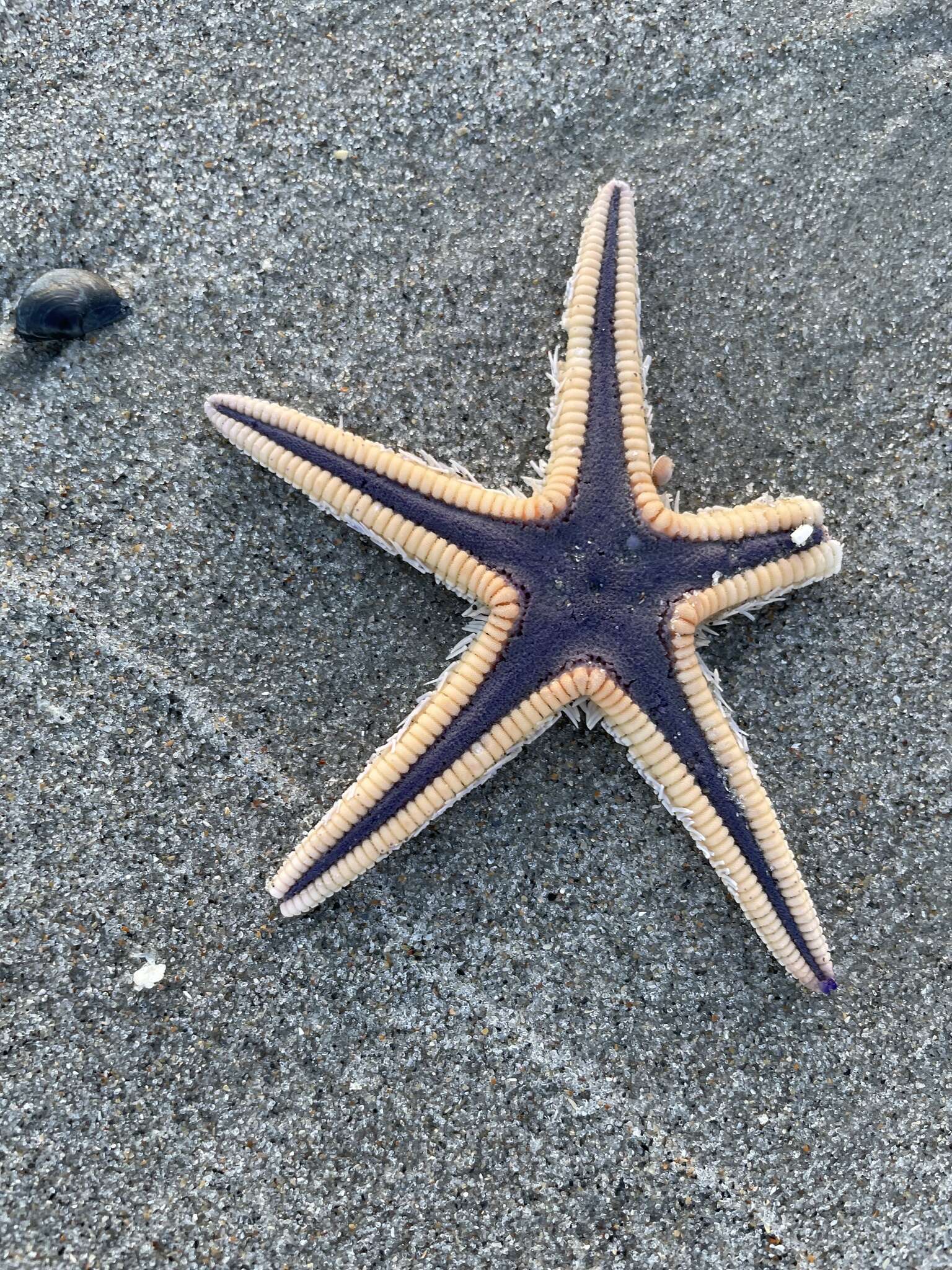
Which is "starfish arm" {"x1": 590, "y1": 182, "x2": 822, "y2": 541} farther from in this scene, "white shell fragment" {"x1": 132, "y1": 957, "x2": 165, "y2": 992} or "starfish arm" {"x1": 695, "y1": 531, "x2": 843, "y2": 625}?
"white shell fragment" {"x1": 132, "y1": 957, "x2": 165, "y2": 992}

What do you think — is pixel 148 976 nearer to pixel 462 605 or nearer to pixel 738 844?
pixel 462 605

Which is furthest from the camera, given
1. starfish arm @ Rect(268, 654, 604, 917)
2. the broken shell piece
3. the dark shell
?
→ the dark shell

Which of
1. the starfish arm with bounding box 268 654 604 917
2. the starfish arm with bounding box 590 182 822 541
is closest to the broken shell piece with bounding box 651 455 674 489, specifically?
the starfish arm with bounding box 590 182 822 541

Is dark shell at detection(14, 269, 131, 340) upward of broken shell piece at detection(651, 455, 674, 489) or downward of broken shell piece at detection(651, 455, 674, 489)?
upward

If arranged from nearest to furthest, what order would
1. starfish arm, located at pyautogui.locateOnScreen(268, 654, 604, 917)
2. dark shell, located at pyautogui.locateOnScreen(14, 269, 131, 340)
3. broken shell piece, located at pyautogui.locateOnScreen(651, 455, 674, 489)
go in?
starfish arm, located at pyautogui.locateOnScreen(268, 654, 604, 917) → broken shell piece, located at pyautogui.locateOnScreen(651, 455, 674, 489) → dark shell, located at pyautogui.locateOnScreen(14, 269, 131, 340)

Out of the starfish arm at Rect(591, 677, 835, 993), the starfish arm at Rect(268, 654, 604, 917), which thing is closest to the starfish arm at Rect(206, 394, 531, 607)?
the starfish arm at Rect(268, 654, 604, 917)

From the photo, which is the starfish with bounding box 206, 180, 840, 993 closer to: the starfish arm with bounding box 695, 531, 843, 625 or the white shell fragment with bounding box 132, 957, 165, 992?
the starfish arm with bounding box 695, 531, 843, 625

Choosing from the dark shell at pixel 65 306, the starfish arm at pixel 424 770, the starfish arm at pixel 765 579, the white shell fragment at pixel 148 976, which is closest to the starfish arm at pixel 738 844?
the starfish arm at pixel 424 770

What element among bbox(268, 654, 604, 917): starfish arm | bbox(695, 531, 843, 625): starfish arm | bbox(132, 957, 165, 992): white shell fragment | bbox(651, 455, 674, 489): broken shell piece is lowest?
bbox(132, 957, 165, 992): white shell fragment

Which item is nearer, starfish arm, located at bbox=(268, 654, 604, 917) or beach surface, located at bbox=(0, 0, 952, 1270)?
starfish arm, located at bbox=(268, 654, 604, 917)
